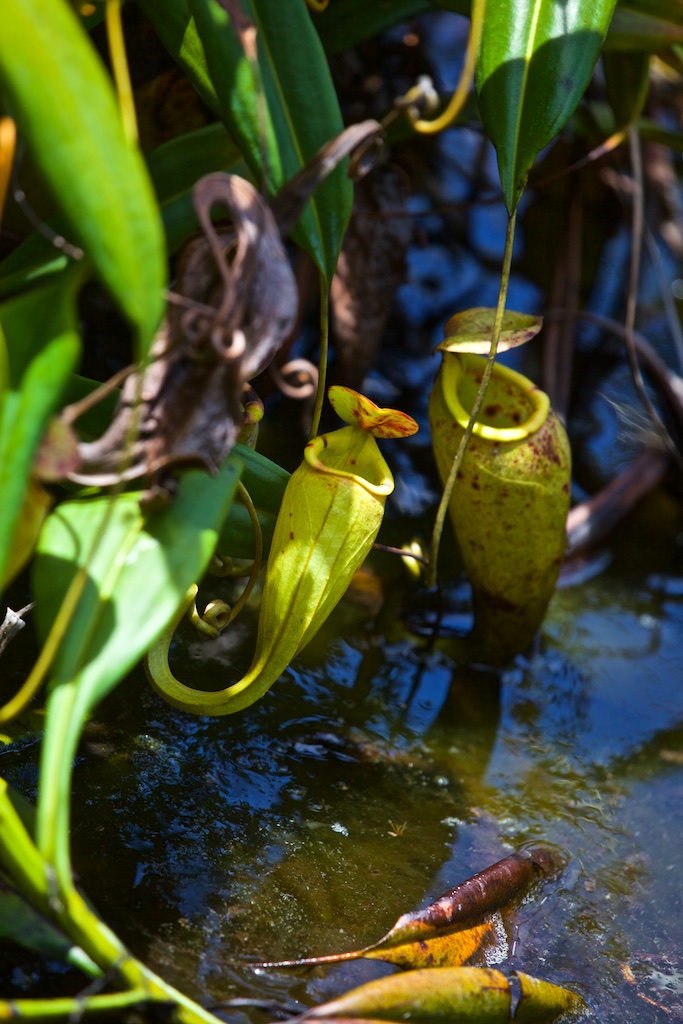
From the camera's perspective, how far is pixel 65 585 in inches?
26.3

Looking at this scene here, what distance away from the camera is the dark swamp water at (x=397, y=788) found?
34.8 inches

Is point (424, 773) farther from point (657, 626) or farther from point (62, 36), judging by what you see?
point (62, 36)

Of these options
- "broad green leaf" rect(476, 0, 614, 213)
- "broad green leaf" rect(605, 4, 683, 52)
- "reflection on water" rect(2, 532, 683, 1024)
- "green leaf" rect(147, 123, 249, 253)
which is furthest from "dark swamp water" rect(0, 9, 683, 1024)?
"broad green leaf" rect(605, 4, 683, 52)

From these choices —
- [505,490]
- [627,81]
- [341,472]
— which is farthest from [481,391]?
[627,81]

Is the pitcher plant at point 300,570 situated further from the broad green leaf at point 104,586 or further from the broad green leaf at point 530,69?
the broad green leaf at point 530,69

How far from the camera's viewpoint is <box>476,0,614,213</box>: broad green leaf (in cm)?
96

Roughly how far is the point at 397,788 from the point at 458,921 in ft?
0.85

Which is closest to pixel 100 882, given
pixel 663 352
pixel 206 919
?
pixel 206 919

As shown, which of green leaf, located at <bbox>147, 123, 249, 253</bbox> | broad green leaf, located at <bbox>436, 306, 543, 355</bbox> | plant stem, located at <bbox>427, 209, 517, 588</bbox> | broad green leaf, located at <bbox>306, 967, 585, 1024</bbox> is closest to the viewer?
broad green leaf, located at <bbox>306, 967, 585, 1024</bbox>

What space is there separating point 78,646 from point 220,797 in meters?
0.47

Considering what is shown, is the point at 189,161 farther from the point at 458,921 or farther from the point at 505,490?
the point at 458,921

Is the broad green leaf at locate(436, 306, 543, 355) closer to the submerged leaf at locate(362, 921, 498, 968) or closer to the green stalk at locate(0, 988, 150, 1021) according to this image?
the submerged leaf at locate(362, 921, 498, 968)

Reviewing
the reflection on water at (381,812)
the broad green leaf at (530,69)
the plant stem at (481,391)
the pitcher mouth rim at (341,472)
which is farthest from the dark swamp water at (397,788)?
the broad green leaf at (530,69)

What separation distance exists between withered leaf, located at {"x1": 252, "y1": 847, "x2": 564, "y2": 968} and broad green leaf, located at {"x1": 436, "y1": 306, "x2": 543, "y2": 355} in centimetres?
66
